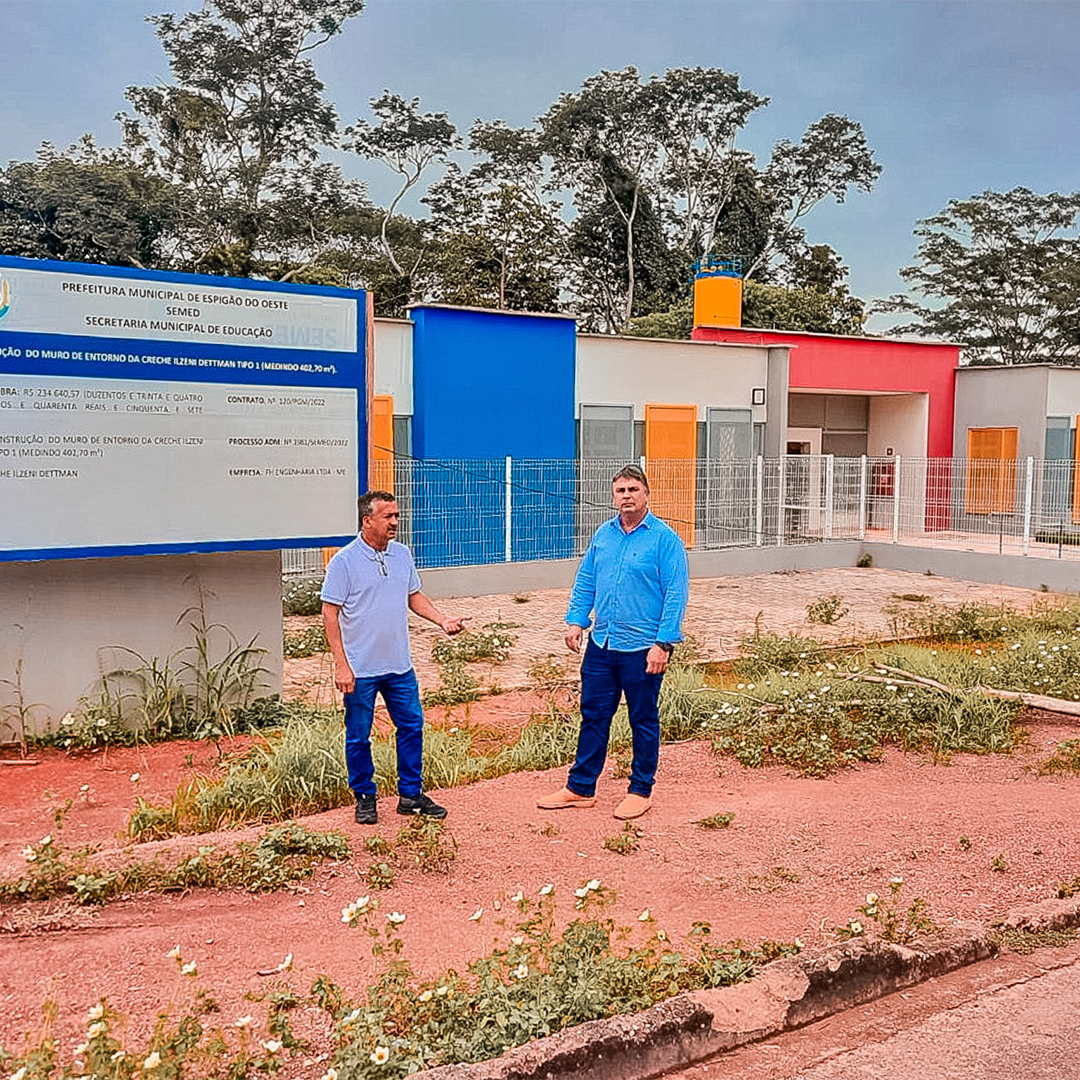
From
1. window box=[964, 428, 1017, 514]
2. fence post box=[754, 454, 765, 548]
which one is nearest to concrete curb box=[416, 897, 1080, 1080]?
fence post box=[754, 454, 765, 548]

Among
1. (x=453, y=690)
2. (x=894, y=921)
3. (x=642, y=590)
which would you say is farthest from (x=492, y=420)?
(x=894, y=921)

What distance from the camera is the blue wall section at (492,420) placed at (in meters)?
16.8

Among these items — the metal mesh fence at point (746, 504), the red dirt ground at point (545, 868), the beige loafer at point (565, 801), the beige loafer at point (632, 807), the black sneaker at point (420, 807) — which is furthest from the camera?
the metal mesh fence at point (746, 504)

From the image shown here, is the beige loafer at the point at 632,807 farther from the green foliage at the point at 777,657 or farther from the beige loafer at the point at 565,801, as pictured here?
the green foliage at the point at 777,657

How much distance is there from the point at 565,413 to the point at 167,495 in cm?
1120

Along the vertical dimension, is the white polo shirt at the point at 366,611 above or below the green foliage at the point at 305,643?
above

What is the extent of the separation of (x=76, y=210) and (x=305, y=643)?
21097 millimetres

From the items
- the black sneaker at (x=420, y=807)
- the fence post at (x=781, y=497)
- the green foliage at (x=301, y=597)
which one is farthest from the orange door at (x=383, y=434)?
the black sneaker at (x=420, y=807)

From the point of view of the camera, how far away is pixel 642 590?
623cm

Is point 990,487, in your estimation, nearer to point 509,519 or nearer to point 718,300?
point 718,300

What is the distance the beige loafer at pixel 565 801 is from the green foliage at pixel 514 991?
175 centimetres

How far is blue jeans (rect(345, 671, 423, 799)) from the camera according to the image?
6.08 metres

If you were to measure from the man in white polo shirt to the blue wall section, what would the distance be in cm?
995

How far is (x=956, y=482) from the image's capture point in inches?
859
